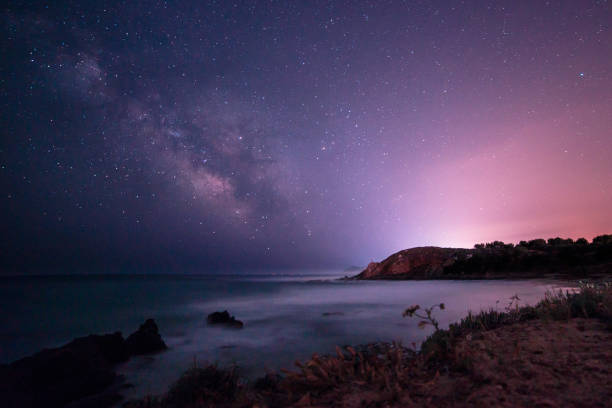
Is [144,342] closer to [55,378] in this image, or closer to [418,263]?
[55,378]

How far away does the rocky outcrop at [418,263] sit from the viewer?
36656 millimetres

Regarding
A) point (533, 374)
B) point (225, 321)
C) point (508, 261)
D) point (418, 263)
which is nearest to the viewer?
point (533, 374)

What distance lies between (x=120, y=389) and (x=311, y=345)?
219 inches

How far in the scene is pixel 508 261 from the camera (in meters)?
30.2

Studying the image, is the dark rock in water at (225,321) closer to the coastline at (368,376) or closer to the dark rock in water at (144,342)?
the dark rock in water at (144,342)

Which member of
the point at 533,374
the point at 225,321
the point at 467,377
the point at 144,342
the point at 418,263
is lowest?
the point at 225,321

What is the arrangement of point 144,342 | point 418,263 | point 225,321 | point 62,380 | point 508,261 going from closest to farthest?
point 62,380, point 144,342, point 225,321, point 508,261, point 418,263

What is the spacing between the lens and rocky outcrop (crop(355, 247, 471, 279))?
36.7 meters

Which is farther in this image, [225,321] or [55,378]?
[225,321]

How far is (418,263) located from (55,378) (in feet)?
131

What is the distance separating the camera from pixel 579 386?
9.81 feet

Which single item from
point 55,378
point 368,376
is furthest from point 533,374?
point 55,378

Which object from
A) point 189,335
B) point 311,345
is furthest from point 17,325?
point 311,345

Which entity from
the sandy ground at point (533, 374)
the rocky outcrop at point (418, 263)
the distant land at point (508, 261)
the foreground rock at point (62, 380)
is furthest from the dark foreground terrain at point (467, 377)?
the rocky outcrop at point (418, 263)
